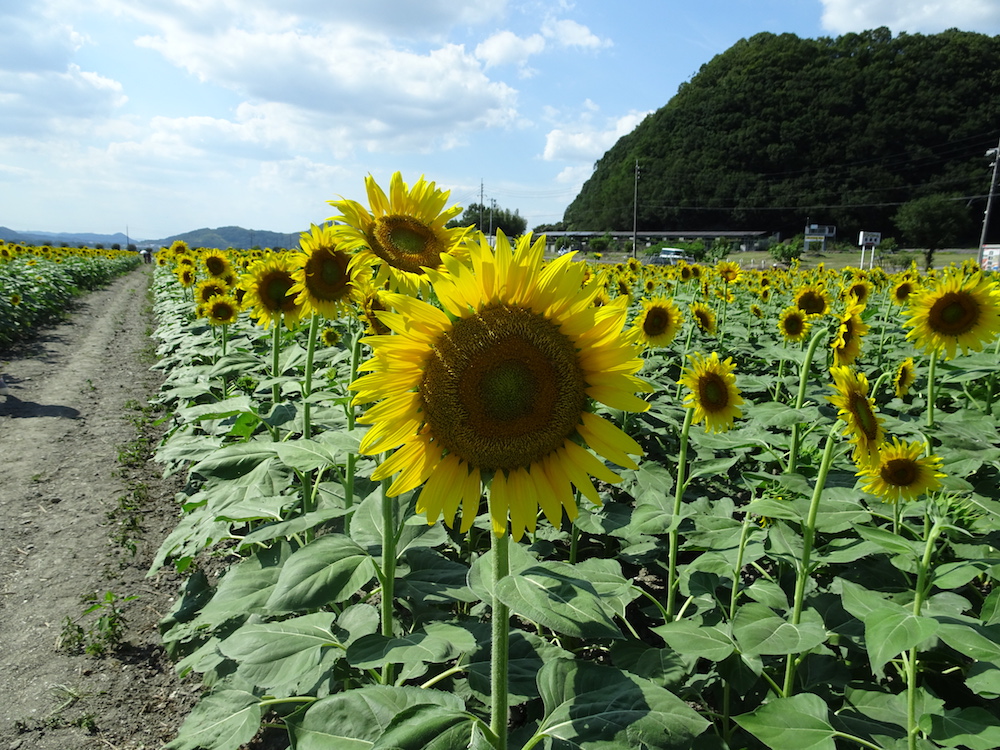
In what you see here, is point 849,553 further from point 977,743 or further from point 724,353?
point 724,353

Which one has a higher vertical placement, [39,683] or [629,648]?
[629,648]

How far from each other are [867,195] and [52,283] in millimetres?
96760

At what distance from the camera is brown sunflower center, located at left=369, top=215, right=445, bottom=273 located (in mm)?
2230

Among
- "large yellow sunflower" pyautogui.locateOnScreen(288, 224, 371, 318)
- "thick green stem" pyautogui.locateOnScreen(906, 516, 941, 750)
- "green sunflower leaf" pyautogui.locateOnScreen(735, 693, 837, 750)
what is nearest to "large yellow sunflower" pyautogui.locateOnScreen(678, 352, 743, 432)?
"thick green stem" pyautogui.locateOnScreen(906, 516, 941, 750)

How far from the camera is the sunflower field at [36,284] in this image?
45.8 feet

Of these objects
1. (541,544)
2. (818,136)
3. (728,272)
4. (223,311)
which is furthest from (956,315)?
(818,136)

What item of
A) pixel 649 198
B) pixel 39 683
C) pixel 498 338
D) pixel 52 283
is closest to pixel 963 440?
pixel 498 338

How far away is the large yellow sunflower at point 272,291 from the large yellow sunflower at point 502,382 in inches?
99.8

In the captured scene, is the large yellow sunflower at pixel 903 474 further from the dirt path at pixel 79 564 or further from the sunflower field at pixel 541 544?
the dirt path at pixel 79 564

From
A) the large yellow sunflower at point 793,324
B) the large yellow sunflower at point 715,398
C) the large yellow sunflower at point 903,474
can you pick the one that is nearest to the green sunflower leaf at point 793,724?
the large yellow sunflower at point 903,474

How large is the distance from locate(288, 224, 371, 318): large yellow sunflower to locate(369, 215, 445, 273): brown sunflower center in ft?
2.05

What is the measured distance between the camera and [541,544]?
3.12 meters

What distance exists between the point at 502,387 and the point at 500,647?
655 millimetres

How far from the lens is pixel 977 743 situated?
5.59 feet
